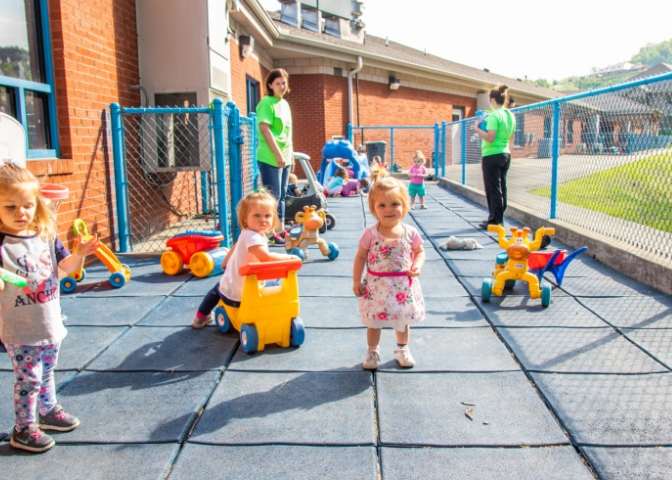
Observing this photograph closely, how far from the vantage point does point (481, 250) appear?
6.59 metres

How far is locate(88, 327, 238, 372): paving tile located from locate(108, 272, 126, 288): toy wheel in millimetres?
1191

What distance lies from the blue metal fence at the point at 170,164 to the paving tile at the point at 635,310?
149 inches

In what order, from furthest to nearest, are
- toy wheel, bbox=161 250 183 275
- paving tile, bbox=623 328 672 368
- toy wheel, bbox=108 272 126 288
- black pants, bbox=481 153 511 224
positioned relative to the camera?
black pants, bbox=481 153 511 224, toy wheel, bbox=161 250 183 275, toy wheel, bbox=108 272 126 288, paving tile, bbox=623 328 672 368

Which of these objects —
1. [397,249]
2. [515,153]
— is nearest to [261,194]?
[397,249]

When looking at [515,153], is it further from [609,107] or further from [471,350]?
[471,350]

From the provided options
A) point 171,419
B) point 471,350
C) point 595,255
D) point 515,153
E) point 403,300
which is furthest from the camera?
point 515,153

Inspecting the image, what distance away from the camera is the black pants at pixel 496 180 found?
7488mm

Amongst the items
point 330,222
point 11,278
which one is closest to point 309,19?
point 330,222

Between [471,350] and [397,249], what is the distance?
0.80m

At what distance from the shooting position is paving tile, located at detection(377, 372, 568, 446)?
2465 millimetres

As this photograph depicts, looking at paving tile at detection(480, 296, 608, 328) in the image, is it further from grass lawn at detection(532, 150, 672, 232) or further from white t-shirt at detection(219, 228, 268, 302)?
grass lawn at detection(532, 150, 672, 232)

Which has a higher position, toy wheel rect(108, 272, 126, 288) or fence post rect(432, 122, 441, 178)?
fence post rect(432, 122, 441, 178)

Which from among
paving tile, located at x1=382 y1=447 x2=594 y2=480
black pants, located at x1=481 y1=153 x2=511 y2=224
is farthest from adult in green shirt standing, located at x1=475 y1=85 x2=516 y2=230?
paving tile, located at x1=382 y1=447 x2=594 y2=480

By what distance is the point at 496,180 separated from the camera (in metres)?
7.57
